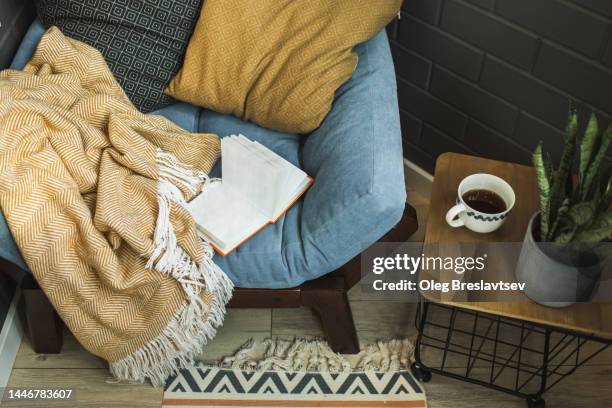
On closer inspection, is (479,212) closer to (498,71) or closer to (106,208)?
(498,71)

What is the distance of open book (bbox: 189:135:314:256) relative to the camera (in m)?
1.27

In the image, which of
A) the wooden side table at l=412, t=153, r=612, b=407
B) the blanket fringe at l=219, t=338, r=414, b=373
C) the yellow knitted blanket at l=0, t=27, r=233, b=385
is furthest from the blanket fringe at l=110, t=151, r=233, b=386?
the wooden side table at l=412, t=153, r=612, b=407

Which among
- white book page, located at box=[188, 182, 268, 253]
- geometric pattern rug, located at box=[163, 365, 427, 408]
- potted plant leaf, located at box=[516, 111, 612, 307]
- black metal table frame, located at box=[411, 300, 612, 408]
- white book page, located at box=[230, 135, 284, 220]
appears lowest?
geometric pattern rug, located at box=[163, 365, 427, 408]

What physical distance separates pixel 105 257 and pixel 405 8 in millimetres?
905

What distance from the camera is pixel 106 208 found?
1163 mm

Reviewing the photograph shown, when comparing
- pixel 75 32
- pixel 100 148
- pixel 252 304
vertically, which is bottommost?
pixel 252 304

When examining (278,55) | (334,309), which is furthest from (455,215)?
(278,55)

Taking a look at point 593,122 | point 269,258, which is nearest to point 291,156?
point 269,258

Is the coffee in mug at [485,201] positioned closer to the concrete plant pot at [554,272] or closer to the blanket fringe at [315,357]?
the concrete plant pot at [554,272]

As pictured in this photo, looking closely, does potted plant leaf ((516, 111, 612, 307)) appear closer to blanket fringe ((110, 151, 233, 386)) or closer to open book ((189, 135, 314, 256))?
open book ((189, 135, 314, 256))

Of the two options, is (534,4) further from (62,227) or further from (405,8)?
(62,227)

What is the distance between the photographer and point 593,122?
94 centimetres

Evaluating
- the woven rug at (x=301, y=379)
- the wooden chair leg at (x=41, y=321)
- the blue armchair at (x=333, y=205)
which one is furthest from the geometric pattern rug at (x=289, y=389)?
the wooden chair leg at (x=41, y=321)

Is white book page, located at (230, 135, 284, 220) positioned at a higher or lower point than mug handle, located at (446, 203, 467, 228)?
lower
